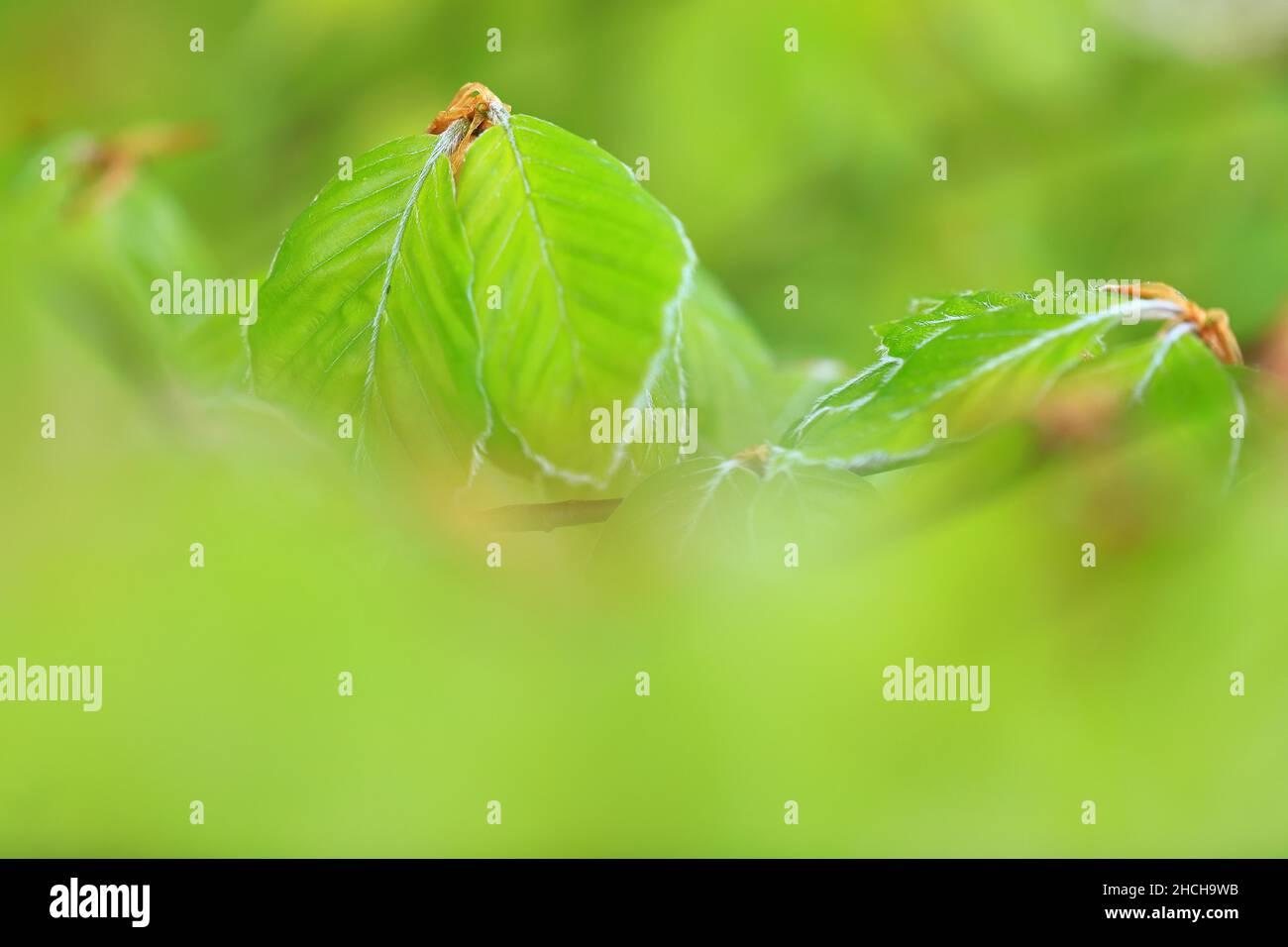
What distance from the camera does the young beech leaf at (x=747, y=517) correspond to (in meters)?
0.28

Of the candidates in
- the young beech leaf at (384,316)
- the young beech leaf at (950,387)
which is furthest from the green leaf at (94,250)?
the young beech leaf at (950,387)

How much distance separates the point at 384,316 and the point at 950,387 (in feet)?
0.47

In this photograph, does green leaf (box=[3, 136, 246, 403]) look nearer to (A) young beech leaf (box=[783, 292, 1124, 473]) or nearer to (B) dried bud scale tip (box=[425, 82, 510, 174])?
(B) dried bud scale tip (box=[425, 82, 510, 174])

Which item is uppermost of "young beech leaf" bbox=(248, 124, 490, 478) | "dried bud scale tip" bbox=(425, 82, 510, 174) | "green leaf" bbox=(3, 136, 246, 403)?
"green leaf" bbox=(3, 136, 246, 403)

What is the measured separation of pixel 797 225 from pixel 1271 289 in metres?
0.36

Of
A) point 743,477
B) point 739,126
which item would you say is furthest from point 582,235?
point 739,126

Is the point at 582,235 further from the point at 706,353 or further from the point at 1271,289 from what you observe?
the point at 1271,289

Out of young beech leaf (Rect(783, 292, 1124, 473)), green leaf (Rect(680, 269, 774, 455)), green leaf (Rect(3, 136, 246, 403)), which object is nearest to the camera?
young beech leaf (Rect(783, 292, 1124, 473))

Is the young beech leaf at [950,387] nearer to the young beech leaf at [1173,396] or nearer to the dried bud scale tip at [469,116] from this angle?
the young beech leaf at [1173,396]

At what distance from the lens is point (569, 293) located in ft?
0.95

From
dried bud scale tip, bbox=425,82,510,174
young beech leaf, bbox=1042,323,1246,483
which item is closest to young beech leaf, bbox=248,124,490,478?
dried bud scale tip, bbox=425,82,510,174

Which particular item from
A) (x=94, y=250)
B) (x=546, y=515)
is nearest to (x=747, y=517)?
(x=546, y=515)

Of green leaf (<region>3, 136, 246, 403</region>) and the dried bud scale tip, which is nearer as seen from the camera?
the dried bud scale tip

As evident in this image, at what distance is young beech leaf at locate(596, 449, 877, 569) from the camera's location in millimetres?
279
